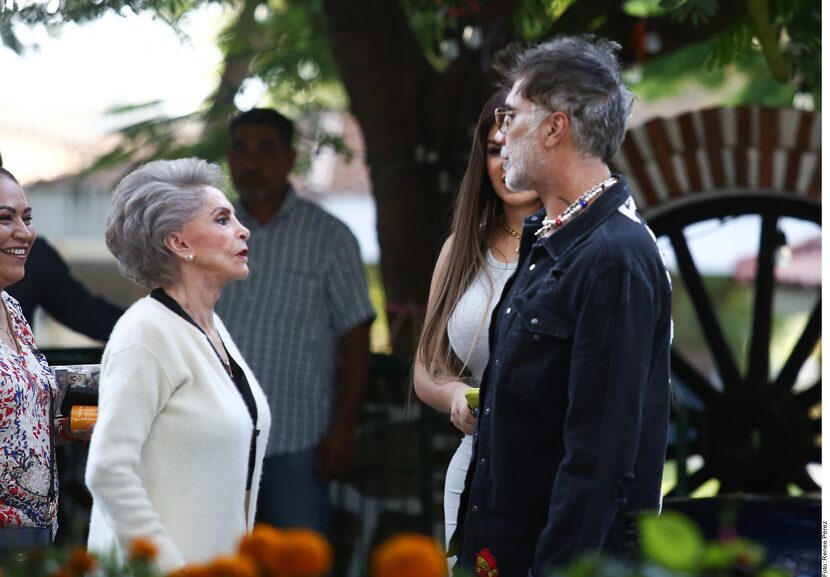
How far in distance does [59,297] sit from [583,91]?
2095 mm

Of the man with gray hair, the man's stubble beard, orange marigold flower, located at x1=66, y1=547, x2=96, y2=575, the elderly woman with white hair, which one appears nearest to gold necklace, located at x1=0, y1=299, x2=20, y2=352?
the elderly woman with white hair

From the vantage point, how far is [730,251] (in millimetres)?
13430

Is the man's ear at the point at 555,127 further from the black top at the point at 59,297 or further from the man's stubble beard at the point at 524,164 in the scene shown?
the black top at the point at 59,297

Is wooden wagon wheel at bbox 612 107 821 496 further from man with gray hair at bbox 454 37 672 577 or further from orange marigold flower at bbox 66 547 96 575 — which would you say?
orange marigold flower at bbox 66 547 96 575

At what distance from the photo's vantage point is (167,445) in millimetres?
2570

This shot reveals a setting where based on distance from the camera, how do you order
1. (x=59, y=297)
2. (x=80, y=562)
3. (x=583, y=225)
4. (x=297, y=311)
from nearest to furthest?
(x=80, y=562) → (x=583, y=225) → (x=59, y=297) → (x=297, y=311)

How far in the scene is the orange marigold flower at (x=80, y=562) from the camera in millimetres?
1446

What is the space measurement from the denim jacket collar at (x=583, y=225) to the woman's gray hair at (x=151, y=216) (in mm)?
808

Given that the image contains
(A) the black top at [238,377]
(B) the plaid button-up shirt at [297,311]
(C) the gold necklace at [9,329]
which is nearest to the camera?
(A) the black top at [238,377]

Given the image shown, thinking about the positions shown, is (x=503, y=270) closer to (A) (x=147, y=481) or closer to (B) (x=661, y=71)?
(A) (x=147, y=481)

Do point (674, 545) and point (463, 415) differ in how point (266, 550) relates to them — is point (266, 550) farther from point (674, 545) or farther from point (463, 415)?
point (463, 415)

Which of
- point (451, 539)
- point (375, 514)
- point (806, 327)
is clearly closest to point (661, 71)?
point (806, 327)

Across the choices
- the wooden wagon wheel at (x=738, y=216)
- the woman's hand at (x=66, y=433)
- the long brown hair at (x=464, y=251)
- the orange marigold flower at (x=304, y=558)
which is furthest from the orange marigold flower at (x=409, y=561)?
the wooden wagon wheel at (x=738, y=216)

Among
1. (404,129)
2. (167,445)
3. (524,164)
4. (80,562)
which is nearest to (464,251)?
(524,164)
